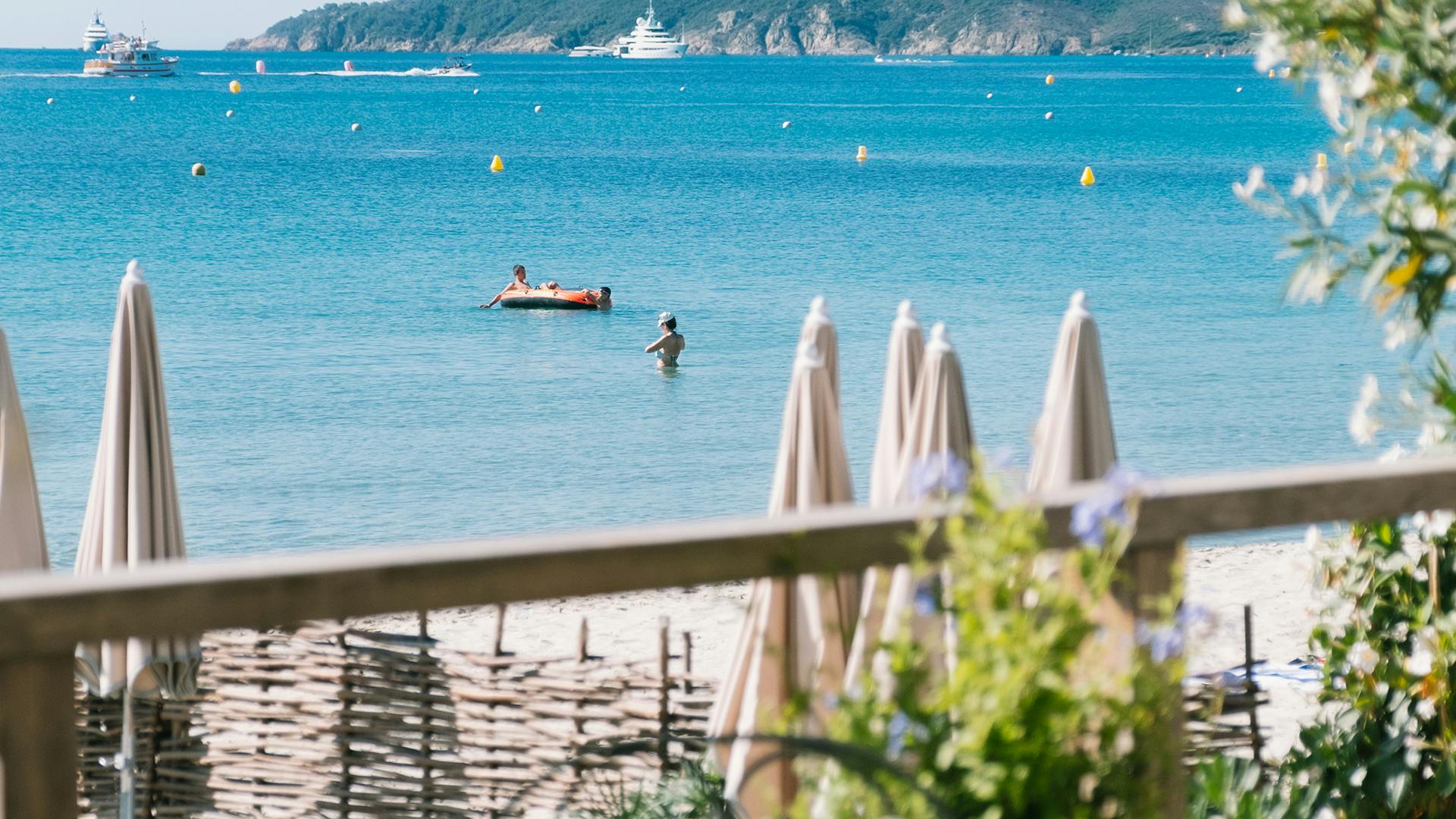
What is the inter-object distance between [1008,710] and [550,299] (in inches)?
1073

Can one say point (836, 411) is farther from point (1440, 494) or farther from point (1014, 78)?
point (1014, 78)

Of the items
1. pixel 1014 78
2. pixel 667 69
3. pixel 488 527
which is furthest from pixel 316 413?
pixel 667 69

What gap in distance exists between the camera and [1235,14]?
257 cm

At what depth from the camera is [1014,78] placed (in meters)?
132

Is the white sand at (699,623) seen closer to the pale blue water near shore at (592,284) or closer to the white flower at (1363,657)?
the pale blue water near shore at (592,284)

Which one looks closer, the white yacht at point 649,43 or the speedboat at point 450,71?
the speedboat at point 450,71

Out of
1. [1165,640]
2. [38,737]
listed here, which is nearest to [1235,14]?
[1165,640]

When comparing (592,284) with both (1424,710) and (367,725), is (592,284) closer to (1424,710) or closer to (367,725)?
(367,725)

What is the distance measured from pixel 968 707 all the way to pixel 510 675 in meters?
3.87

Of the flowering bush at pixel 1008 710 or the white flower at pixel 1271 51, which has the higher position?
the white flower at pixel 1271 51

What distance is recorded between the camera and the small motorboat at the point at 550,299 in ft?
92.7

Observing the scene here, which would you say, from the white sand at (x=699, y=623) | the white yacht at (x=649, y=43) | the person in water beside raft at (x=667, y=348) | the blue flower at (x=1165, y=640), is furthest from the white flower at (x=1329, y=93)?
the white yacht at (x=649, y=43)

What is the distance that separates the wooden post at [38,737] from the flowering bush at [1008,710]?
2.48 ft

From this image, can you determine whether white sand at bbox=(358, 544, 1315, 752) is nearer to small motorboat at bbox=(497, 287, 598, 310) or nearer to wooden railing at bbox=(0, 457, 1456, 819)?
wooden railing at bbox=(0, 457, 1456, 819)
